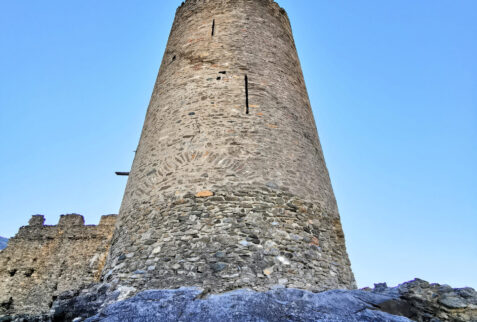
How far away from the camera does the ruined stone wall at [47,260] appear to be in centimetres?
1420

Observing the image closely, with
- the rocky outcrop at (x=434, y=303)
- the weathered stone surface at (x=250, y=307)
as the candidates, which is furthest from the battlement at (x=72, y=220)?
the rocky outcrop at (x=434, y=303)

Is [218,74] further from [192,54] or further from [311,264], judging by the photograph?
[311,264]

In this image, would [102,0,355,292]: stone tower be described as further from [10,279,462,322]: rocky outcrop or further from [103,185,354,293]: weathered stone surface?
[10,279,462,322]: rocky outcrop

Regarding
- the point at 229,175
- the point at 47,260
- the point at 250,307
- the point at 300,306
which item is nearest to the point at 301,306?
the point at 300,306

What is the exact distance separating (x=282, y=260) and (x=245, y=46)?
14.7 feet

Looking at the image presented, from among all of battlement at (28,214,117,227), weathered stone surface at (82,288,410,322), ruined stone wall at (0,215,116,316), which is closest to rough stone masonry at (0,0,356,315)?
weathered stone surface at (82,288,410,322)

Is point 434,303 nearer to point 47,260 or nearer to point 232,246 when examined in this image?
point 232,246

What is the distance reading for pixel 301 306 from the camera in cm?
300

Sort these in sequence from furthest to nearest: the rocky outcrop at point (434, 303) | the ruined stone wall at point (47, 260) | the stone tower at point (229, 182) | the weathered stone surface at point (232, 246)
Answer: the ruined stone wall at point (47, 260)
the stone tower at point (229, 182)
the weathered stone surface at point (232, 246)
the rocky outcrop at point (434, 303)

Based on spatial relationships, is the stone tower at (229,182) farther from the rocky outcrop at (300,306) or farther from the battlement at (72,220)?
the battlement at (72,220)

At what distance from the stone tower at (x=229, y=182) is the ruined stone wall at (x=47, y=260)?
10.7 meters

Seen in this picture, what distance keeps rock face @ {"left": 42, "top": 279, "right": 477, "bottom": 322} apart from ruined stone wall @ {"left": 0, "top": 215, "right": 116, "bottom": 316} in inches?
485

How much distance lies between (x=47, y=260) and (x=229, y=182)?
14.7 metres

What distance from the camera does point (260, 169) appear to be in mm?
4801
